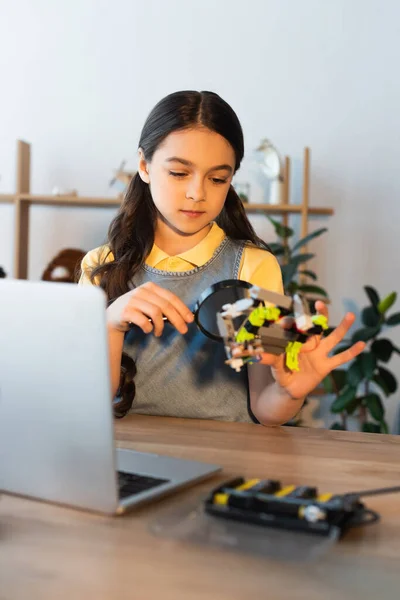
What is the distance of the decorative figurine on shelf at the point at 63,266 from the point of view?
307 centimetres

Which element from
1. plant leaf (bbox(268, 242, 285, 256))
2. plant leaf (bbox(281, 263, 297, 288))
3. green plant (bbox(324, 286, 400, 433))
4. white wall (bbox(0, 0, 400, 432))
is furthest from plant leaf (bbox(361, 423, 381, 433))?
plant leaf (bbox(268, 242, 285, 256))

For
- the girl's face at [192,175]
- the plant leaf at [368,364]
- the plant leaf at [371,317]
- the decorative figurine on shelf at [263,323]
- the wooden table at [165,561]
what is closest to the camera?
the wooden table at [165,561]

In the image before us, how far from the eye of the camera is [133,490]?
715 millimetres

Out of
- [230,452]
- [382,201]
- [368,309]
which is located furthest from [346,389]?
[230,452]

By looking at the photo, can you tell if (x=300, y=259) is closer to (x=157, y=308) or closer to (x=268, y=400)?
(x=268, y=400)

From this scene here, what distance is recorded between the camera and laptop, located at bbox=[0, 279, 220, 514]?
2.01 feet

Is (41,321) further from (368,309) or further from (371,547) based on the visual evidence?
Result: (368,309)

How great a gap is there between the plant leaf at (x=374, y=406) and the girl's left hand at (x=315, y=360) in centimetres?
175

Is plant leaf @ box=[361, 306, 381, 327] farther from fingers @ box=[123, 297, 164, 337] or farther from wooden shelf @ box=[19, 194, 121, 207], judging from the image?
fingers @ box=[123, 297, 164, 337]

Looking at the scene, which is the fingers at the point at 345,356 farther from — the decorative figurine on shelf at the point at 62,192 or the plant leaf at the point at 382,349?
the decorative figurine on shelf at the point at 62,192

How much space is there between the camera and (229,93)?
3193 mm

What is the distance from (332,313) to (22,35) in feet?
6.50

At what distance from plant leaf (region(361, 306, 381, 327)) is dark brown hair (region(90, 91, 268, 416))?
1.40m

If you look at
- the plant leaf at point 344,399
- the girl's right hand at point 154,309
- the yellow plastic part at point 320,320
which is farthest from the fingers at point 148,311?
the plant leaf at point 344,399
